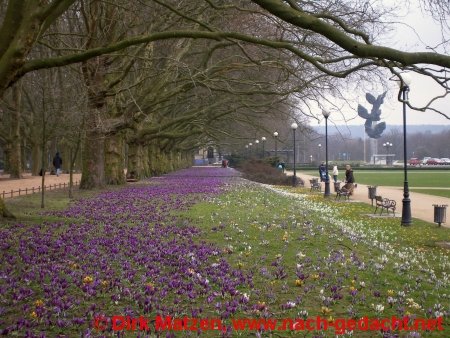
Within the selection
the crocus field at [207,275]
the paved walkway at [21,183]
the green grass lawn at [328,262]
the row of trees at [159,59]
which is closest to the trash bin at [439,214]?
the green grass lawn at [328,262]

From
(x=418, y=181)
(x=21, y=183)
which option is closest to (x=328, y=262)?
(x=21, y=183)

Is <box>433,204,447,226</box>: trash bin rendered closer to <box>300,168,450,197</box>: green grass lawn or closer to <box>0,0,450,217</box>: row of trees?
<box>0,0,450,217</box>: row of trees

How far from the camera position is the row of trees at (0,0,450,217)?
751 cm

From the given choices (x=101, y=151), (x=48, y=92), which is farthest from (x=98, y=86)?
(x=101, y=151)

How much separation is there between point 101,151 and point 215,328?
65.3ft

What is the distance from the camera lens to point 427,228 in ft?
49.1

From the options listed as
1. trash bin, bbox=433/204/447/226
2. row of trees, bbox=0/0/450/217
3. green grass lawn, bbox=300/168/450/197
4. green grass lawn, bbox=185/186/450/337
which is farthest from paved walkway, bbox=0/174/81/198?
green grass lawn, bbox=300/168/450/197

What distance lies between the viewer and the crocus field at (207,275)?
527 cm

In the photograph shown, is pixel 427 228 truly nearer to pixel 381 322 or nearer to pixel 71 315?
pixel 381 322

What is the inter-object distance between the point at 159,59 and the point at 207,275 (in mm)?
9197

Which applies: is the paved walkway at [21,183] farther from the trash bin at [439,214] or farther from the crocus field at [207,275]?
the trash bin at [439,214]

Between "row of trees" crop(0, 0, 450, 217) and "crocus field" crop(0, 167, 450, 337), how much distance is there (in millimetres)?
2755

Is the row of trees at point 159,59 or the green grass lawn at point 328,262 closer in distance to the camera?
the green grass lawn at point 328,262

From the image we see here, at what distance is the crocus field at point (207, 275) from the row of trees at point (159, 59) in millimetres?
2755
